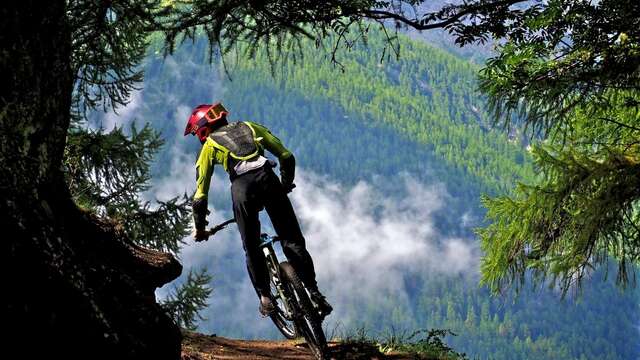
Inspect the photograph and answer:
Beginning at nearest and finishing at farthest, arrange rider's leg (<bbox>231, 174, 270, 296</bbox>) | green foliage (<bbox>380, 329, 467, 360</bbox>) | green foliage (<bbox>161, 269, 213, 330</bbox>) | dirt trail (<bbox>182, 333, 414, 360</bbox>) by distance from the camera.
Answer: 1. rider's leg (<bbox>231, 174, 270, 296</bbox>)
2. dirt trail (<bbox>182, 333, 414, 360</bbox>)
3. green foliage (<bbox>380, 329, 467, 360</bbox>)
4. green foliage (<bbox>161, 269, 213, 330</bbox>)

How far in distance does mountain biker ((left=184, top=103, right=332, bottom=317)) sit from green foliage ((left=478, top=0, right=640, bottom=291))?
2705 mm

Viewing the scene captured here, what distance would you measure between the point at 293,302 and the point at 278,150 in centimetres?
127

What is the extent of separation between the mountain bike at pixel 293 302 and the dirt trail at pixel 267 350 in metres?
0.37

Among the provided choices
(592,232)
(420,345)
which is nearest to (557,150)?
(592,232)

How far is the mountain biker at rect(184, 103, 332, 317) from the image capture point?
19.0ft

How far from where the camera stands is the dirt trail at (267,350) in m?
6.50

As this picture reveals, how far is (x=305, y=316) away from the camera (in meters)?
5.94

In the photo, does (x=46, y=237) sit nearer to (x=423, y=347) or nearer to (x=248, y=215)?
(x=248, y=215)

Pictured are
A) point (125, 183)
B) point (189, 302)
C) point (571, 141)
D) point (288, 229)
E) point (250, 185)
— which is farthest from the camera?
point (189, 302)

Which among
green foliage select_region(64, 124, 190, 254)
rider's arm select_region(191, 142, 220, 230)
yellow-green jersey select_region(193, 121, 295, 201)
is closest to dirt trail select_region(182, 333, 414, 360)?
rider's arm select_region(191, 142, 220, 230)

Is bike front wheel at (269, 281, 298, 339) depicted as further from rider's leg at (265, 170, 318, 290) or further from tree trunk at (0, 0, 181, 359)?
tree trunk at (0, 0, 181, 359)

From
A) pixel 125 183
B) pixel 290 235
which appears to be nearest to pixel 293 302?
pixel 290 235

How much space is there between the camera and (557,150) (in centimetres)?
962

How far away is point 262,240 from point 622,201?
452 centimetres
